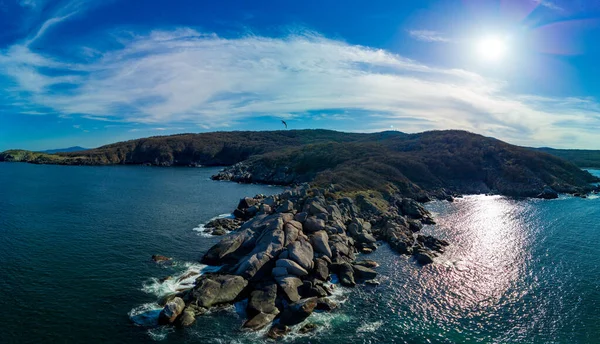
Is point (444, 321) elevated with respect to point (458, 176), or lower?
lower

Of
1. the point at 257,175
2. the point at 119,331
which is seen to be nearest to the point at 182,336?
the point at 119,331

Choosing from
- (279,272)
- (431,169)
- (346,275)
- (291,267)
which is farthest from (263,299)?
(431,169)

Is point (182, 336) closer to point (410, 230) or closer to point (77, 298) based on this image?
point (77, 298)

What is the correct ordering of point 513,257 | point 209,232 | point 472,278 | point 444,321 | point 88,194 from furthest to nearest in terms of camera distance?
point 88,194 < point 209,232 < point 513,257 < point 472,278 < point 444,321

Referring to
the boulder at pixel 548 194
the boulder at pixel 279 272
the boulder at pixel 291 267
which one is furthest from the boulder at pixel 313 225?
the boulder at pixel 548 194

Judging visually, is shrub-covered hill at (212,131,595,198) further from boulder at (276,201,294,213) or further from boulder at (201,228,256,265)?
boulder at (201,228,256,265)

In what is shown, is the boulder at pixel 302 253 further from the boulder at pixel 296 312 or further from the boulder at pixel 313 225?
the boulder at pixel 313 225
